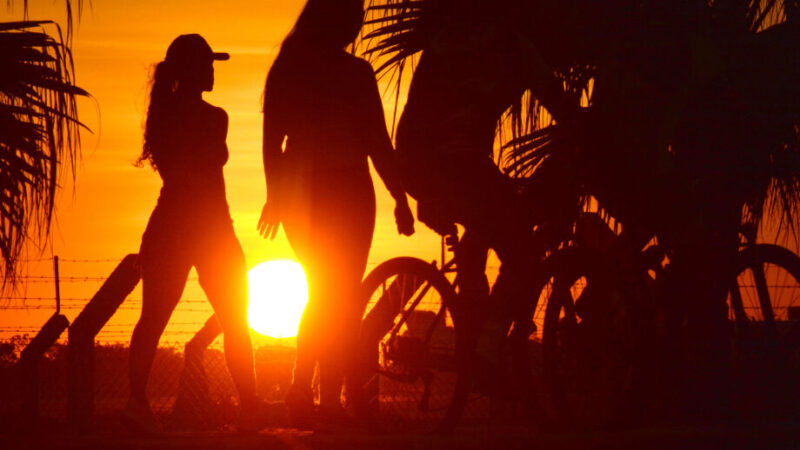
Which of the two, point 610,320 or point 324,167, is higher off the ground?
point 324,167

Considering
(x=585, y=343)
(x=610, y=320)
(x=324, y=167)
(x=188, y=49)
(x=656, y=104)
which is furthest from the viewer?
(x=656, y=104)

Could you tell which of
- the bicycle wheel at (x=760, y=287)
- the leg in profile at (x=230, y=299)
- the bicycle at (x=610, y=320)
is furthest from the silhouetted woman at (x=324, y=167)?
the bicycle wheel at (x=760, y=287)

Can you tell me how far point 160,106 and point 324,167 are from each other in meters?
1.00

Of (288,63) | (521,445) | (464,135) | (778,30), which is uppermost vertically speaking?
(778,30)

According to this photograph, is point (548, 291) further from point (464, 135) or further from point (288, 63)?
point (288, 63)

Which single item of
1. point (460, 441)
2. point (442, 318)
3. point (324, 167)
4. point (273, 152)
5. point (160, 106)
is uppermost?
point (160, 106)

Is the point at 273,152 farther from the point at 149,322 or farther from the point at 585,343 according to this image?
the point at 585,343

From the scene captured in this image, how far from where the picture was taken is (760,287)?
19.3ft

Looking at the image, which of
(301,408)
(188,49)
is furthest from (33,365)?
(301,408)

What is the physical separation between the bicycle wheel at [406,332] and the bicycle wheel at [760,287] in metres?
1.34

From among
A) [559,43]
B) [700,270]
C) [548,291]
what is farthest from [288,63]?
[559,43]

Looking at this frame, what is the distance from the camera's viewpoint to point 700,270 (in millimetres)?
5781

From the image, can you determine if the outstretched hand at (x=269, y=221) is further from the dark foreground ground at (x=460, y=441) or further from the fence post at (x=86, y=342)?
the fence post at (x=86, y=342)

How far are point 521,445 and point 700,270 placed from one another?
1.23 meters
